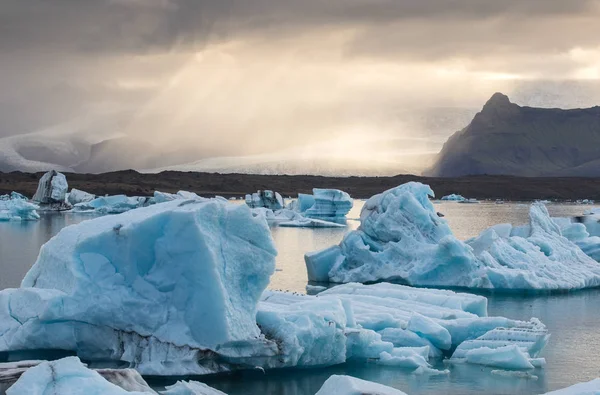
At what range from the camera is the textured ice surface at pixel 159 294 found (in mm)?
8742

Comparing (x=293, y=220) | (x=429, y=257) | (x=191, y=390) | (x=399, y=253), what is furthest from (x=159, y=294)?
(x=293, y=220)


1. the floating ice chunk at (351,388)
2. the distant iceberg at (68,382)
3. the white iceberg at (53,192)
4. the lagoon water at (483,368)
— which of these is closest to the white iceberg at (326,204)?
the white iceberg at (53,192)

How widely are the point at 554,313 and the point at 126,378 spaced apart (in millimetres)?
8907

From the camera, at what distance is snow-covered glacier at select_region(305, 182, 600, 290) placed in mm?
15703

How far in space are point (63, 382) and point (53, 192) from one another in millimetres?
34087

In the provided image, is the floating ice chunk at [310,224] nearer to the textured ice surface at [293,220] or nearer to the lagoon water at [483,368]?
the textured ice surface at [293,220]

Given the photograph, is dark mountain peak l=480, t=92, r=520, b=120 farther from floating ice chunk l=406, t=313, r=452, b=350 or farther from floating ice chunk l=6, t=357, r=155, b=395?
floating ice chunk l=6, t=357, r=155, b=395

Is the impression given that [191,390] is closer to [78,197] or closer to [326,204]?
[326,204]

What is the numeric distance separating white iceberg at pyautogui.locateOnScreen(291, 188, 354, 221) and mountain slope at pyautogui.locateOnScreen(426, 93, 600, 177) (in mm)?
62377

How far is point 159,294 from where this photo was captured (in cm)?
902

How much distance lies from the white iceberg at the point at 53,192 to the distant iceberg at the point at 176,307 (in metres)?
29.7

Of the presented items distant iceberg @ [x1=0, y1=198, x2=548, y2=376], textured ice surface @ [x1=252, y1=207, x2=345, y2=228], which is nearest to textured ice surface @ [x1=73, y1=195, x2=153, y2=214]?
textured ice surface @ [x1=252, y1=207, x2=345, y2=228]

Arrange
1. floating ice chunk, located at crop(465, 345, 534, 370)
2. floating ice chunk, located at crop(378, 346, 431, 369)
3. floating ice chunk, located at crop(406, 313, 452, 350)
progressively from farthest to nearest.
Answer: floating ice chunk, located at crop(406, 313, 452, 350), floating ice chunk, located at crop(465, 345, 534, 370), floating ice chunk, located at crop(378, 346, 431, 369)

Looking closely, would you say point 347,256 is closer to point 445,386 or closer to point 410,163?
point 445,386
